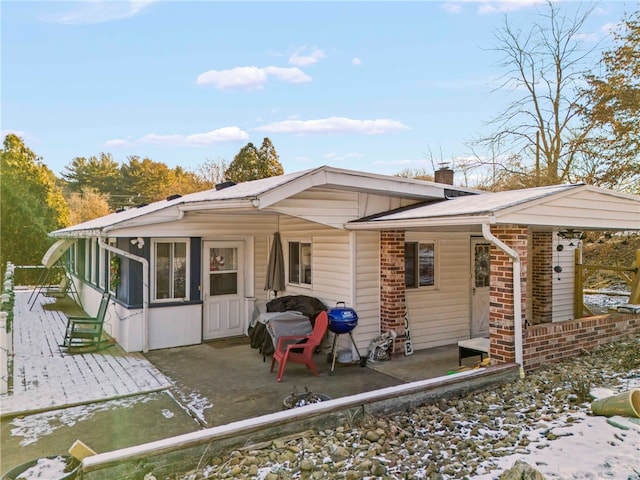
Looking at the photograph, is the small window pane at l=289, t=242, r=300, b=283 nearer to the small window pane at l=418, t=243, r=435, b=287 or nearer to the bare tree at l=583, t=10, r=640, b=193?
the small window pane at l=418, t=243, r=435, b=287

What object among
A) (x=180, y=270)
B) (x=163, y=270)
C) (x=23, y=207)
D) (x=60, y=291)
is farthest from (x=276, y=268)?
(x=23, y=207)

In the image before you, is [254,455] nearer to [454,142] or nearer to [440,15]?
[440,15]

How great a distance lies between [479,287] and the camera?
922cm

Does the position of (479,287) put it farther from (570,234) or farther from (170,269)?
(170,269)

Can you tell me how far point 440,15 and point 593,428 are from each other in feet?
28.9

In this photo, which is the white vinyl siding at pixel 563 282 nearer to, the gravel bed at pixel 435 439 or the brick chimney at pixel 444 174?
the brick chimney at pixel 444 174

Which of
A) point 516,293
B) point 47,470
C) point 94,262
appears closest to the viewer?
point 47,470

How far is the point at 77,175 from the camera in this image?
39.3 metres

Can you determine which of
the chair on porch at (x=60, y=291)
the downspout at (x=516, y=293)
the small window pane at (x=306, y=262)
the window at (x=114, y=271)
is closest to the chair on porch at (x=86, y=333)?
the window at (x=114, y=271)

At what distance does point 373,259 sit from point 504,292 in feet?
8.11

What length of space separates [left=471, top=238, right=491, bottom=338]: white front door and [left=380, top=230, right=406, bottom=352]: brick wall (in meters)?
2.17

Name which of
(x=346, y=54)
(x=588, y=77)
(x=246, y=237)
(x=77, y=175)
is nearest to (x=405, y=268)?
(x=246, y=237)

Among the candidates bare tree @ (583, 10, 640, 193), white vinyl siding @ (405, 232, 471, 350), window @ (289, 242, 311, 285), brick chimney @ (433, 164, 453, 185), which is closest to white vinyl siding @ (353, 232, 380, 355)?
white vinyl siding @ (405, 232, 471, 350)

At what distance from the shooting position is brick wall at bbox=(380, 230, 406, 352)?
7621 mm
